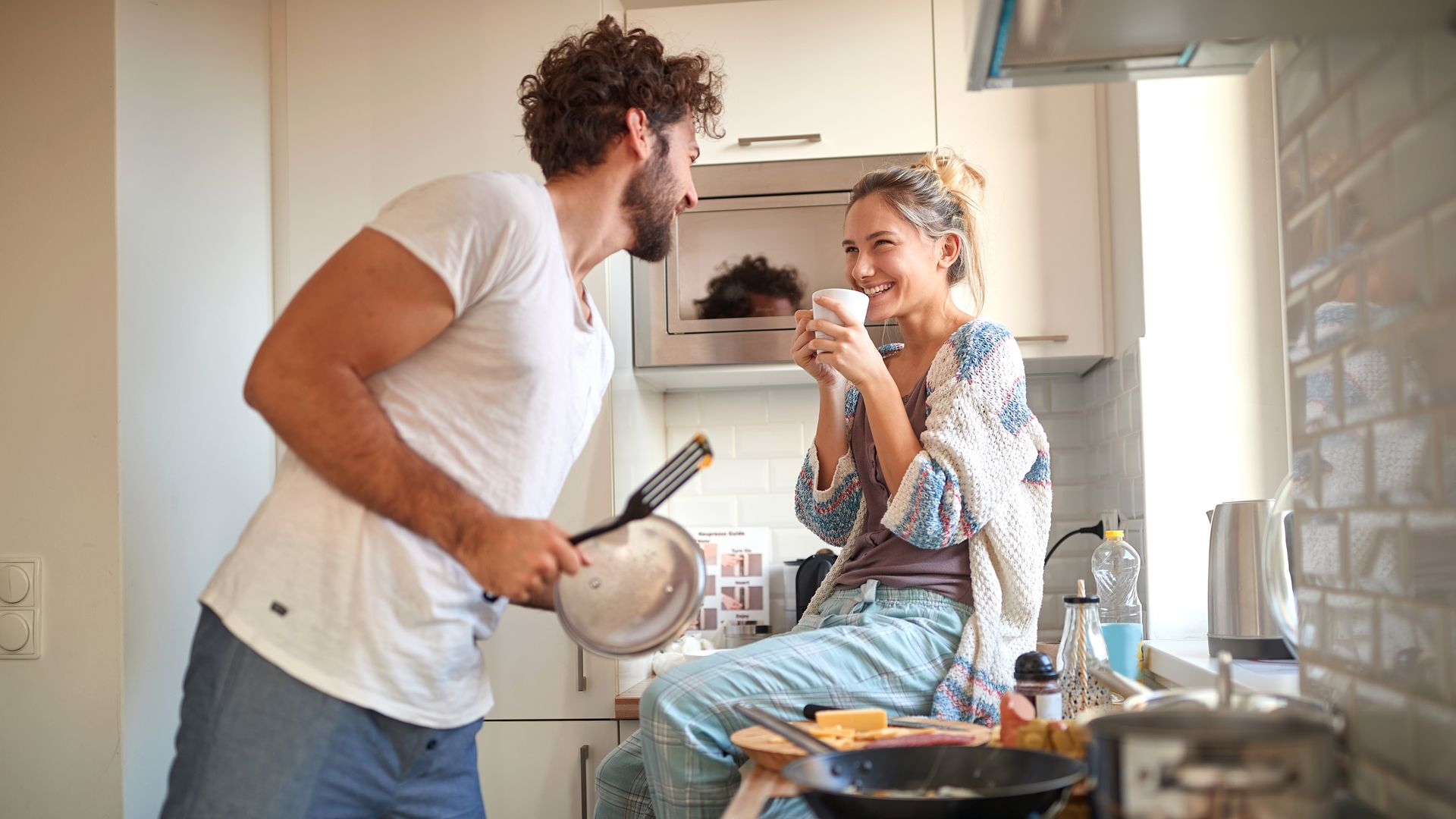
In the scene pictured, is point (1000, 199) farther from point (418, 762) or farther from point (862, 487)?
point (418, 762)

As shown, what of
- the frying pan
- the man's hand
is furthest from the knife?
the man's hand

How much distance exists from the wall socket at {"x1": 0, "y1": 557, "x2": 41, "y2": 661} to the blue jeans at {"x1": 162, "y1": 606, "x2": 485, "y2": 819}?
0.87 meters

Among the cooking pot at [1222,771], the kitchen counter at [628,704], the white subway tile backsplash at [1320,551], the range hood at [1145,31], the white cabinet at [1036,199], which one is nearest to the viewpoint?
the cooking pot at [1222,771]

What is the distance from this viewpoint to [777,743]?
117 centimetres

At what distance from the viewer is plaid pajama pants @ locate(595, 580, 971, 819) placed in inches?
62.7

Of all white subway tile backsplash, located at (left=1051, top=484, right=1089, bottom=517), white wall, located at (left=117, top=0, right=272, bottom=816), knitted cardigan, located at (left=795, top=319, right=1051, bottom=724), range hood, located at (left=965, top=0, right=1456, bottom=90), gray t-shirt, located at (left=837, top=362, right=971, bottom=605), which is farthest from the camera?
white subway tile backsplash, located at (left=1051, top=484, right=1089, bottom=517)

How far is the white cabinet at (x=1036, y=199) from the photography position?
2480mm

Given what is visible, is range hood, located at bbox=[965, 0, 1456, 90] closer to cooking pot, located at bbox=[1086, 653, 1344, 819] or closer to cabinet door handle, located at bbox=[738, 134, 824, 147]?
cooking pot, located at bbox=[1086, 653, 1344, 819]

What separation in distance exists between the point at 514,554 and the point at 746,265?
1.50 meters

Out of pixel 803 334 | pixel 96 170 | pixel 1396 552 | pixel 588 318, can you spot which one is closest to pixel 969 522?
pixel 803 334

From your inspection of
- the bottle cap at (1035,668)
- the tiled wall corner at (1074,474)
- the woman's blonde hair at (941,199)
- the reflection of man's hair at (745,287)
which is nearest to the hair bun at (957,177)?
the woman's blonde hair at (941,199)

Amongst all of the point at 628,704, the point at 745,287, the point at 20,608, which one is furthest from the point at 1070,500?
the point at 20,608

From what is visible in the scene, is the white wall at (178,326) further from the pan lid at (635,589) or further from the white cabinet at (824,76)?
the pan lid at (635,589)

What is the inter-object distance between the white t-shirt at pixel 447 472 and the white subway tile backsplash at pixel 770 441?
1575mm
